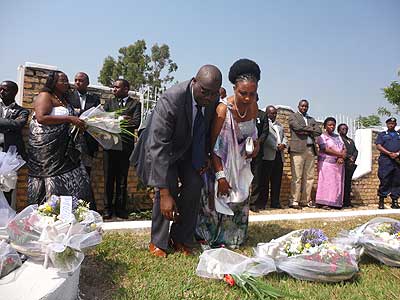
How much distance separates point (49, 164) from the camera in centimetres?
381

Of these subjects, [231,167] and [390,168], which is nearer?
[231,167]

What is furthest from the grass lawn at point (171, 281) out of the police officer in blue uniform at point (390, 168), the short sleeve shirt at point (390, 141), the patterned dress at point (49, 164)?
the short sleeve shirt at point (390, 141)

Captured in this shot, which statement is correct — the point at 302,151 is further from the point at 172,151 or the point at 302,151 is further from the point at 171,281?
the point at 171,281

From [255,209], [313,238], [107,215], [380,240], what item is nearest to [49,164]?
[107,215]

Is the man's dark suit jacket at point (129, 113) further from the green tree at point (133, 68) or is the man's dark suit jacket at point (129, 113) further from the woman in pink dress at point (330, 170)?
the green tree at point (133, 68)

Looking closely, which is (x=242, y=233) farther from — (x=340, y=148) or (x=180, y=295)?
(x=340, y=148)

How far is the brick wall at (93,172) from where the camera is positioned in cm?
511

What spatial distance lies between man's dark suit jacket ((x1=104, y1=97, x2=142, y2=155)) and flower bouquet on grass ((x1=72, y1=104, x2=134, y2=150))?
0.43m

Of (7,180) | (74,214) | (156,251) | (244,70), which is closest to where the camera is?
(74,214)

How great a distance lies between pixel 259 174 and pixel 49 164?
161 inches

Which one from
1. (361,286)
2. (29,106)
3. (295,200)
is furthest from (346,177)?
(29,106)

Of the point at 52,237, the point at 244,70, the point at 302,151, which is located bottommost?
the point at 52,237

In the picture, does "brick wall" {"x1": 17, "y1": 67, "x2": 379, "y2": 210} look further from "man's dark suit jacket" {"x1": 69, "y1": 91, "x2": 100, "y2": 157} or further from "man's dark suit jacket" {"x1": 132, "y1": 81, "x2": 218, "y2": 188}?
"man's dark suit jacket" {"x1": 132, "y1": 81, "x2": 218, "y2": 188}

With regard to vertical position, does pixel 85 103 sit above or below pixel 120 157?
above
